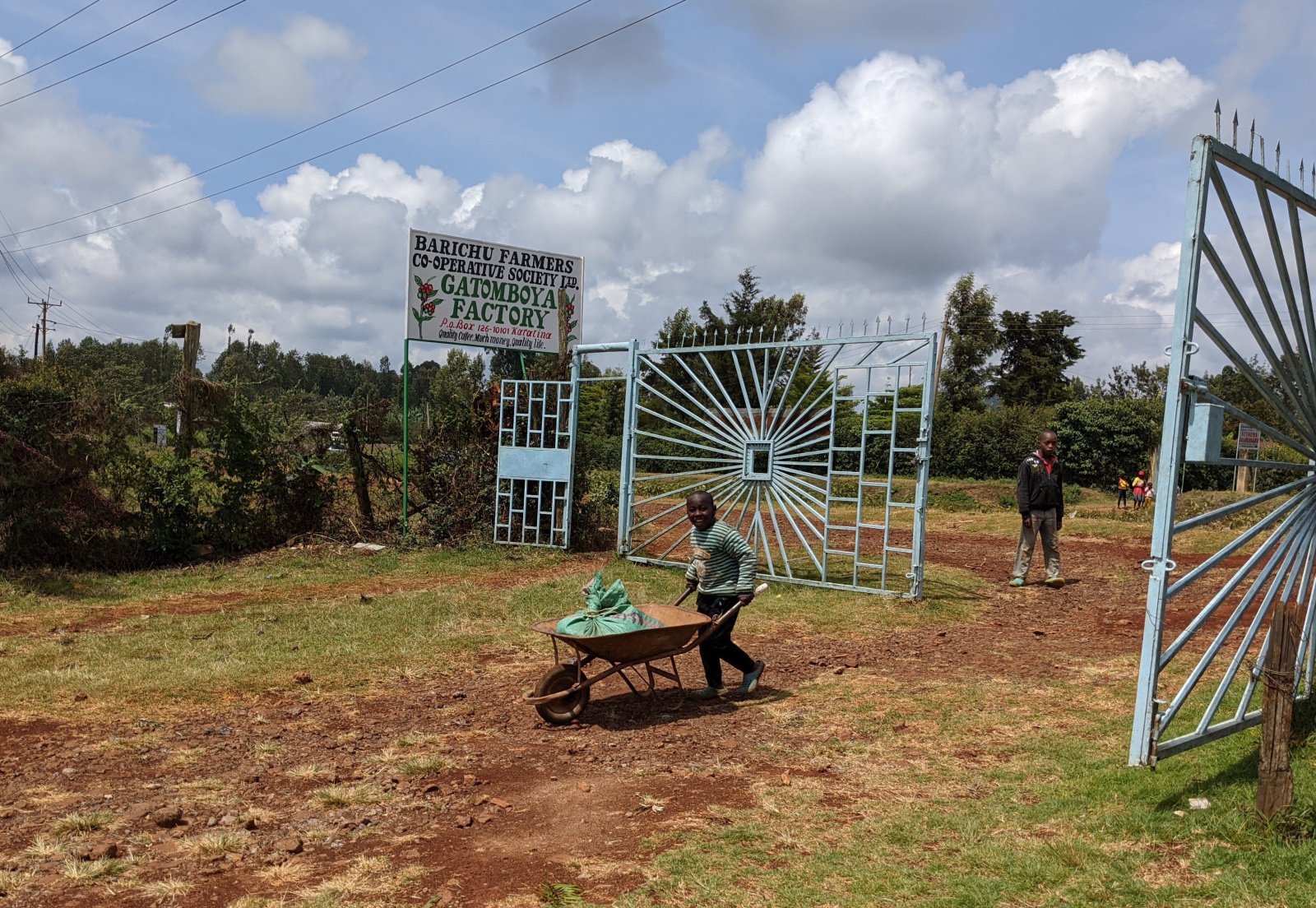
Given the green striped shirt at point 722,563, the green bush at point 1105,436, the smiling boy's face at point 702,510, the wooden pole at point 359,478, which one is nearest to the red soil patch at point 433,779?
the green striped shirt at point 722,563

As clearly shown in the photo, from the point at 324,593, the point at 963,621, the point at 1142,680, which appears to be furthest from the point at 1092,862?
the point at 324,593

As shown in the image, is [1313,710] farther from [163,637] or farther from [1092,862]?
[163,637]

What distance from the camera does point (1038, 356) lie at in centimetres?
4566

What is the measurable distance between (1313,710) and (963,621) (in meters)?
4.50

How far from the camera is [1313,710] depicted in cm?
543

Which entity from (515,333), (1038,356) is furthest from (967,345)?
(515,333)

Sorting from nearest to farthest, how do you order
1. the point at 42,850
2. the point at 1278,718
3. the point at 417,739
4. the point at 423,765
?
the point at 1278,718, the point at 42,850, the point at 423,765, the point at 417,739

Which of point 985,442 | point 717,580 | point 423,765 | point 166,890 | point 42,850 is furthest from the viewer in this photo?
point 985,442

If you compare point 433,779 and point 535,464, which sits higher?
point 535,464

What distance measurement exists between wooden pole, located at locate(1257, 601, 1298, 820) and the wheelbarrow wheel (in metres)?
3.70

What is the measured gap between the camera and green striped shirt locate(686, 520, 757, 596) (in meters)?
6.93

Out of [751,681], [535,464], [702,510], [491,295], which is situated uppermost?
[491,295]

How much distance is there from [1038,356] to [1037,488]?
120ft

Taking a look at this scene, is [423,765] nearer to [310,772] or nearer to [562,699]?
[310,772]
